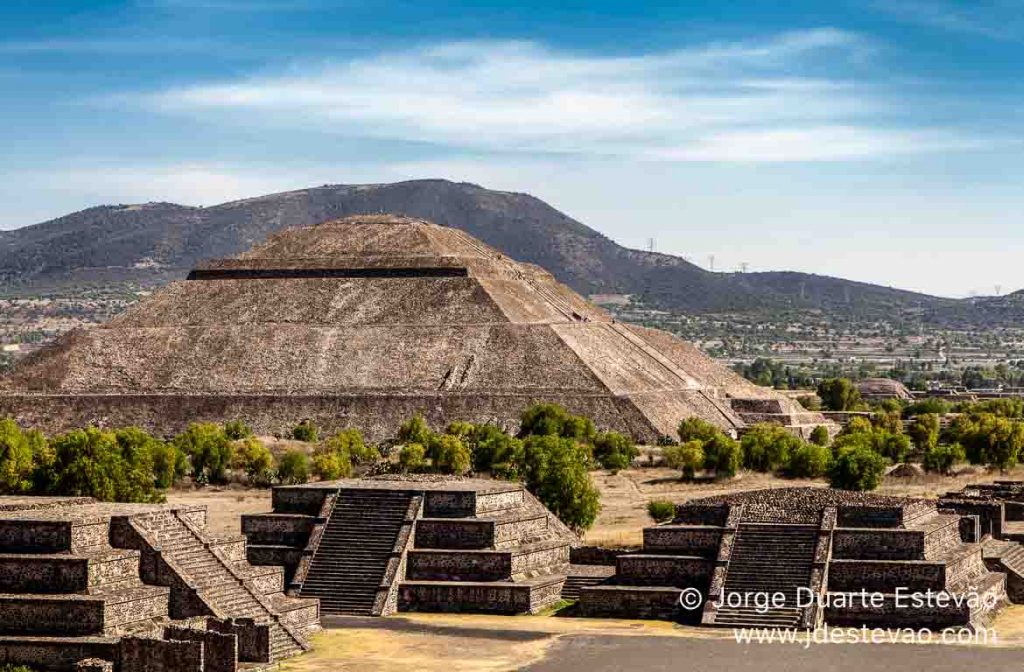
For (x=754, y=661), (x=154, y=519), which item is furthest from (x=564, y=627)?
(x=154, y=519)

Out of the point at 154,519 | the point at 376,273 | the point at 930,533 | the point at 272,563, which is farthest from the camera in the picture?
the point at 376,273

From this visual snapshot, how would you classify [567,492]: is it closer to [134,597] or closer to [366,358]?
[134,597]

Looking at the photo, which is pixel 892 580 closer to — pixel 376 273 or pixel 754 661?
pixel 754 661

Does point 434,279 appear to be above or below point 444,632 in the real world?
above

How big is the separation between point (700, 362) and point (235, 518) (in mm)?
88317

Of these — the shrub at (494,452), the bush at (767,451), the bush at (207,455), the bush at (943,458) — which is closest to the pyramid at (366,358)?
the bush at (767,451)

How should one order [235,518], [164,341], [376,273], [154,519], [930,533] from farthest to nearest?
[376,273] → [164,341] → [235,518] → [930,533] → [154,519]

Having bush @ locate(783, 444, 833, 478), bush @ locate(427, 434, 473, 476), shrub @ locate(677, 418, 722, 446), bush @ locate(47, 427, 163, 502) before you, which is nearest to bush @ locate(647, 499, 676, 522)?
bush @ locate(47, 427, 163, 502)

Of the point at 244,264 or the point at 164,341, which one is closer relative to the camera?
the point at 164,341

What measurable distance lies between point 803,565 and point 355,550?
36.9 feet

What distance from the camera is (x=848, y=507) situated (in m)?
48.4

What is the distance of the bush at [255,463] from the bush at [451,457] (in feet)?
24.5

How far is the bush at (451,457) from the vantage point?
8744cm

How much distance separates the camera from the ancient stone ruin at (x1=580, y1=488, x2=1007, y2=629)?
4528 centimetres
